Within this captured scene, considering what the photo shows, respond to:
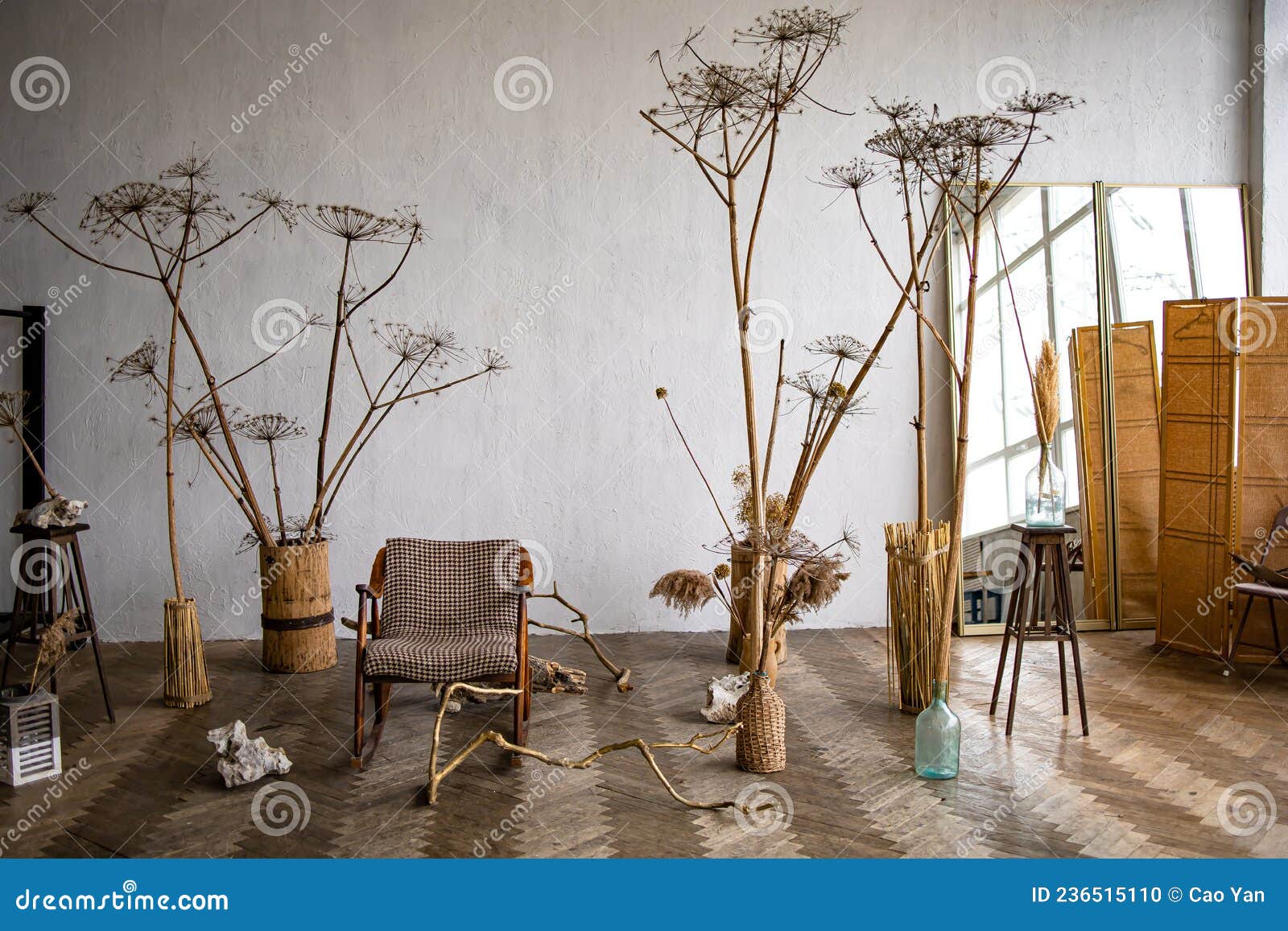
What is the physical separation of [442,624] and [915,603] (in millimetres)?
2182

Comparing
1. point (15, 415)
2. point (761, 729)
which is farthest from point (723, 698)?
point (15, 415)

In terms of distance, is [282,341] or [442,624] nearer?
[442,624]

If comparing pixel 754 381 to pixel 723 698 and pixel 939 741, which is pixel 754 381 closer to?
pixel 723 698

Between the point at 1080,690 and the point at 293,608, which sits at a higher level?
the point at 293,608

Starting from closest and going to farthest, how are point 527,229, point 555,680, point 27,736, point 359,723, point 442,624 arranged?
point 27,736 → point 359,723 → point 442,624 → point 555,680 → point 527,229

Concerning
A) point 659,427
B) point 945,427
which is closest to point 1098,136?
point 945,427

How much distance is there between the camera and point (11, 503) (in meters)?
6.35

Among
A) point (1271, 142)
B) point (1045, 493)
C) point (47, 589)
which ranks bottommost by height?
point (47, 589)

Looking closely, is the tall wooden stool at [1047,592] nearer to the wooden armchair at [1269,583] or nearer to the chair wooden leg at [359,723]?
the wooden armchair at [1269,583]

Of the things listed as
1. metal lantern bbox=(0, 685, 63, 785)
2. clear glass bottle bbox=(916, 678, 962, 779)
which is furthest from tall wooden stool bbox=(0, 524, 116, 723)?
clear glass bottle bbox=(916, 678, 962, 779)

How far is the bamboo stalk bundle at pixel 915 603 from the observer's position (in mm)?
4727

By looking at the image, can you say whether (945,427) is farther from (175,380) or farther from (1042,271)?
(175,380)

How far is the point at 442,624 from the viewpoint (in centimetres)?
474

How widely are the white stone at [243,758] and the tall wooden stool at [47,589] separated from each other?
904 mm
